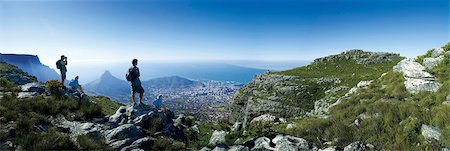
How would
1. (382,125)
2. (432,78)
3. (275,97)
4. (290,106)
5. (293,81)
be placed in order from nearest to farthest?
(382,125) < (432,78) < (290,106) < (275,97) < (293,81)

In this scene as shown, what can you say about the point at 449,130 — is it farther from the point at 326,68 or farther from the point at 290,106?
the point at 326,68

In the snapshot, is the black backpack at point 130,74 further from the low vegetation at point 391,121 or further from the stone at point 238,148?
the low vegetation at point 391,121

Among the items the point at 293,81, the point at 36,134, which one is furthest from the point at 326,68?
the point at 36,134

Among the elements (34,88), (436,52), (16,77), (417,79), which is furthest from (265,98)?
(16,77)

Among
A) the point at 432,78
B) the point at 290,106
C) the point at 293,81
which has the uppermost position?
the point at 432,78

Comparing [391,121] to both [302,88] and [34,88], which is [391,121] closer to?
[34,88]

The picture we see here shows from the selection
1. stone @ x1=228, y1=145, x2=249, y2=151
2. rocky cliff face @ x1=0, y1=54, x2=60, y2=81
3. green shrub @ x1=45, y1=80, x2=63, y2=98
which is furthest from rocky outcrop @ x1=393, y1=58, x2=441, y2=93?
rocky cliff face @ x1=0, y1=54, x2=60, y2=81

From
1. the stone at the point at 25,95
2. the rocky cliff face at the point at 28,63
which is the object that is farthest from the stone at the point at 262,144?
the rocky cliff face at the point at 28,63
